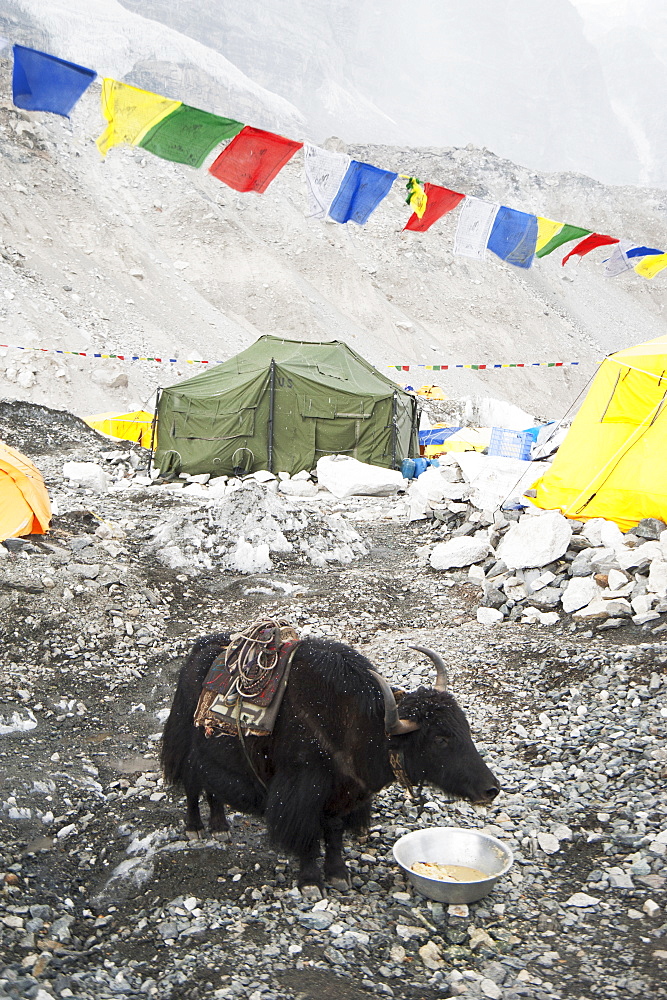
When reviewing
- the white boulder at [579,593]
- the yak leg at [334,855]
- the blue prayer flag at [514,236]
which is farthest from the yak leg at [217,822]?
the blue prayer flag at [514,236]

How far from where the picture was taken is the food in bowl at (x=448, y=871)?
11.7 feet

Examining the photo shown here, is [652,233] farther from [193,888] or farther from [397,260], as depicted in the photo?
[193,888]

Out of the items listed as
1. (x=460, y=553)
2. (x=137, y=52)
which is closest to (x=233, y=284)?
(x=460, y=553)

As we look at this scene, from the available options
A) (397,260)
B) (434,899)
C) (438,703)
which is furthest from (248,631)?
(397,260)

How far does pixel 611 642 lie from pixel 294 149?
22.4 feet

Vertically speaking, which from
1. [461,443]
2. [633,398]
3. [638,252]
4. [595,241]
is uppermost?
[595,241]

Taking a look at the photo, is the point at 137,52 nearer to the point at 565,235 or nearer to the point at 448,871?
the point at 565,235

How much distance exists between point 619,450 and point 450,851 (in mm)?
5798

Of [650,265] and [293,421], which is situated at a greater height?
[650,265]

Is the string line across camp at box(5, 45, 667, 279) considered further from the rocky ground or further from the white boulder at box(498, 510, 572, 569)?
the white boulder at box(498, 510, 572, 569)

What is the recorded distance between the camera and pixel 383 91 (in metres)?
89.4

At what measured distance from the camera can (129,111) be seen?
8758 mm

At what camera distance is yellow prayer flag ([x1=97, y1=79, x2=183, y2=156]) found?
8586 millimetres

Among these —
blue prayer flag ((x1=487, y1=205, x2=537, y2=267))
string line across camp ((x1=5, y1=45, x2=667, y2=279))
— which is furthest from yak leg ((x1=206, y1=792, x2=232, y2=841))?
blue prayer flag ((x1=487, y1=205, x2=537, y2=267))
